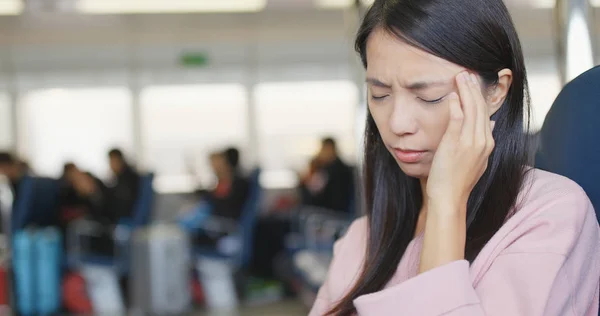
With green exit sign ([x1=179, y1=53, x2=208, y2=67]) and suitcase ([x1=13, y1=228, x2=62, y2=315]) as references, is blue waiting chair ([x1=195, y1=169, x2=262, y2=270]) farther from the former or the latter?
green exit sign ([x1=179, y1=53, x2=208, y2=67])

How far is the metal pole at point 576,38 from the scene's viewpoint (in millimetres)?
1858

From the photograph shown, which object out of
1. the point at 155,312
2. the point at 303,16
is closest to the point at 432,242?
the point at 155,312

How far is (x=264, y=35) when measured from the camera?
1012 centimetres

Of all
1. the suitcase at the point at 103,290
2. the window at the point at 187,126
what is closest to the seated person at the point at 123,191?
the suitcase at the point at 103,290

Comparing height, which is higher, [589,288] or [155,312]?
[589,288]

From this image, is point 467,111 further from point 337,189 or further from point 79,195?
point 79,195

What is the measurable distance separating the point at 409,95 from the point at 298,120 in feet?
30.6

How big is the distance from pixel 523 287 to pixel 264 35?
366 inches

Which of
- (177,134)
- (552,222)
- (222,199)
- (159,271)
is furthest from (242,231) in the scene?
(552,222)

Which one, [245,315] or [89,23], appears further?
[89,23]

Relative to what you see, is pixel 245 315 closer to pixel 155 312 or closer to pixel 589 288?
pixel 155 312

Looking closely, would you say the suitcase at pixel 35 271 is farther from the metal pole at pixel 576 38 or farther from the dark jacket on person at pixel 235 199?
the metal pole at pixel 576 38

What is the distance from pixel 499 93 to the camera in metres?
1.17

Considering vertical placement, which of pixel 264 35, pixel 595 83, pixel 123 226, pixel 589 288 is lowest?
pixel 123 226
